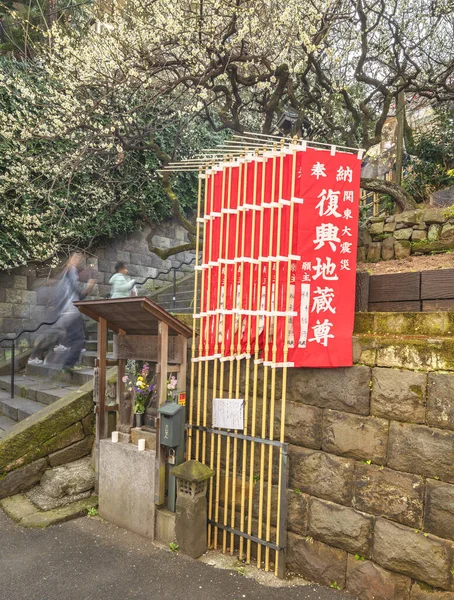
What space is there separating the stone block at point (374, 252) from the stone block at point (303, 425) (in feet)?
10.7

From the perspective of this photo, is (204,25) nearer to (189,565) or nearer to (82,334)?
(82,334)

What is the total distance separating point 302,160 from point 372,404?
7.12 feet

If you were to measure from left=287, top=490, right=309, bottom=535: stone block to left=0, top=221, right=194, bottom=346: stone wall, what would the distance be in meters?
8.87

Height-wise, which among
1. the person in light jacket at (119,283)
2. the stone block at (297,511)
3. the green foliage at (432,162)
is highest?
the green foliage at (432,162)

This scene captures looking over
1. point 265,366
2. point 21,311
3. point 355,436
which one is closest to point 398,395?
point 355,436

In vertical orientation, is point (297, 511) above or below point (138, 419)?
below

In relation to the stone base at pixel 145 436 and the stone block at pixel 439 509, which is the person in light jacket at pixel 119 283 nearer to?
the stone base at pixel 145 436

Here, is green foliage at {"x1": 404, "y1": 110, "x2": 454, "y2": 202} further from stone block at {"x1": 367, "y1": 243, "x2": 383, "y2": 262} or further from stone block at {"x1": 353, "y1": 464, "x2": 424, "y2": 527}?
stone block at {"x1": 353, "y1": 464, "x2": 424, "y2": 527}

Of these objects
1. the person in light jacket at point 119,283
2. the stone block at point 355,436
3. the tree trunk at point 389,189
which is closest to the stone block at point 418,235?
the tree trunk at point 389,189

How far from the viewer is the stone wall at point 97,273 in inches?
412

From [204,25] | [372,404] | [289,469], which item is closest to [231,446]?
[289,469]

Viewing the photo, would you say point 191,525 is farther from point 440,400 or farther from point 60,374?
point 60,374

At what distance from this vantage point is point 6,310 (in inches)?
408

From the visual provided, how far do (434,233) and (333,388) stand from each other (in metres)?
3.36
